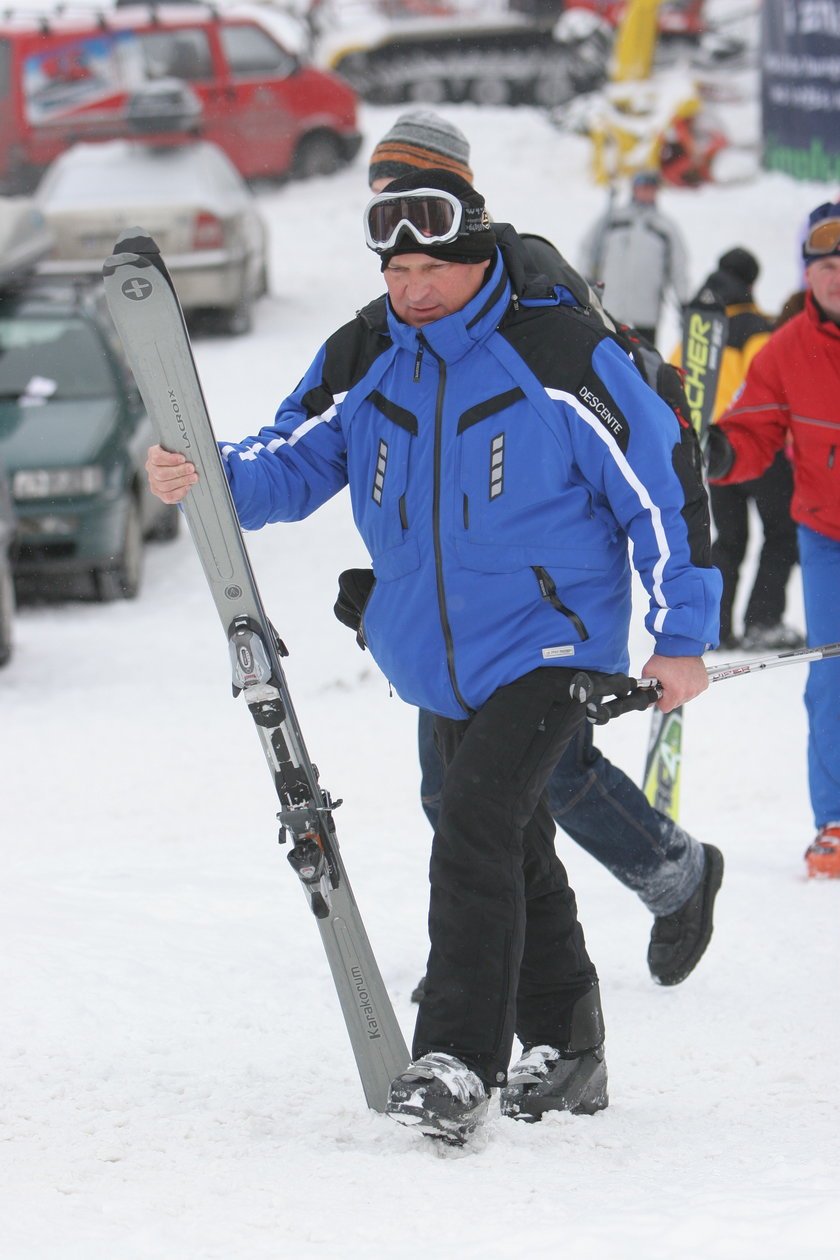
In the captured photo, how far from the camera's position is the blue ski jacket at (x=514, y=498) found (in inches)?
119

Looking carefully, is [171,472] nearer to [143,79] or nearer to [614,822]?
[614,822]

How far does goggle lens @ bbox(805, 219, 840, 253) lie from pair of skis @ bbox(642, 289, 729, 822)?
0.69 m

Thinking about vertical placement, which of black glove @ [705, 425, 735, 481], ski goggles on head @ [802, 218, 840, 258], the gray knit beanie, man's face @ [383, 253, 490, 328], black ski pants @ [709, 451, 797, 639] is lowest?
black ski pants @ [709, 451, 797, 639]

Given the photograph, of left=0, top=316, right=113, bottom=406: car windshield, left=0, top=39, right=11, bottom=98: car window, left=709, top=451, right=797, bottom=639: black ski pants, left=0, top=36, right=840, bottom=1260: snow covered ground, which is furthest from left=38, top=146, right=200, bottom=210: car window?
left=709, top=451, right=797, bottom=639: black ski pants

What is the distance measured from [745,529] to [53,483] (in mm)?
3794

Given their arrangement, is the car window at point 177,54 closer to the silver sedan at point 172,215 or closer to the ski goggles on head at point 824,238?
the silver sedan at point 172,215

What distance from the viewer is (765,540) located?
312 inches

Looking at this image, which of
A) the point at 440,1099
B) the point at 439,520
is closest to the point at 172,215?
the point at 439,520

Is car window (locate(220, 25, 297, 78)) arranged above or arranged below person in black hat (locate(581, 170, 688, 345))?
above

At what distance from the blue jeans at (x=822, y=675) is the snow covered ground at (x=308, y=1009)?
0.92 feet

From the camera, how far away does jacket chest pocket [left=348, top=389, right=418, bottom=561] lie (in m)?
3.10

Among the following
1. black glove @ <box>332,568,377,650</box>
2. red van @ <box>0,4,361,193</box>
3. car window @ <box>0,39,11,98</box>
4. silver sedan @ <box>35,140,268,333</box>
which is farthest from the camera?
red van @ <box>0,4,361,193</box>

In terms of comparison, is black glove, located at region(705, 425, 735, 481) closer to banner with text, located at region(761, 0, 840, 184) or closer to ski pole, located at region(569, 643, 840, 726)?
ski pole, located at region(569, 643, 840, 726)

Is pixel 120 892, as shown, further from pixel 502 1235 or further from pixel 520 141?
pixel 520 141
